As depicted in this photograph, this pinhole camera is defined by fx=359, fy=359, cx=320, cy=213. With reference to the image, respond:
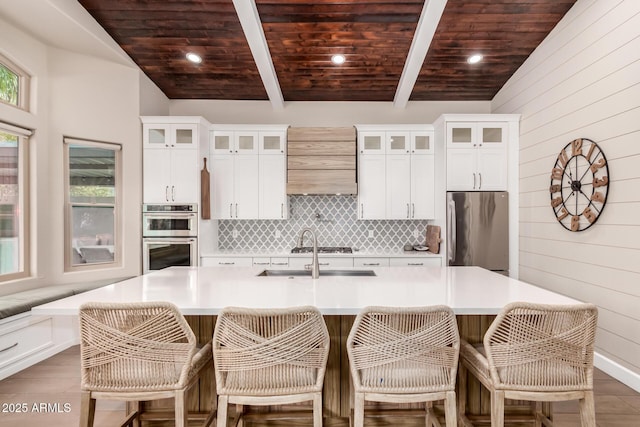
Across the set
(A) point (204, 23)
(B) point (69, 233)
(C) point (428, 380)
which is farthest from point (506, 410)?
(B) point (69, 233)

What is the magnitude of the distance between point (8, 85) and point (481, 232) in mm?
5116

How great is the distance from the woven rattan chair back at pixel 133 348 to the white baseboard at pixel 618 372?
A: 3.01 m

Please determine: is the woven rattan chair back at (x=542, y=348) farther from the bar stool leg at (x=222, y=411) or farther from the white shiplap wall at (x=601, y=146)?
the white shiplap wall at (x=601, y=146)

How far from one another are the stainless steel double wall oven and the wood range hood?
131 centimetres

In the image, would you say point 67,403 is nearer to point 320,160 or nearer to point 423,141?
point 320,160

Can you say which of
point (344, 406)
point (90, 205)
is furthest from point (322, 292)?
point (90, 205)

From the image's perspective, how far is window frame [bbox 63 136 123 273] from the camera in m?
3.89

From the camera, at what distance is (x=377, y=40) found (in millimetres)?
3773

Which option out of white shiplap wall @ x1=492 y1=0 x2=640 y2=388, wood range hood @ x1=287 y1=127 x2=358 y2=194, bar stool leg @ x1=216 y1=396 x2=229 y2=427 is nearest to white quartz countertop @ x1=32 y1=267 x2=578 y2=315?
bar stool leg @ x1=216 y1=396 x2=229 y2=427

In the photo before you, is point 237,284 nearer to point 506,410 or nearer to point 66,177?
point 506,410

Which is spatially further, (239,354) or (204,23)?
(204,23)

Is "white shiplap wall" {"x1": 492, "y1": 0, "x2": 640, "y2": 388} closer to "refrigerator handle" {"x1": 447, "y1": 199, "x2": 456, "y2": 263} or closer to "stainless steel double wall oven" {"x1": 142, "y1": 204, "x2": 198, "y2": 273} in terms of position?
"refrigerator handle" {"x1": 447, "y1": 199, "x2": 456, "y2": 263}

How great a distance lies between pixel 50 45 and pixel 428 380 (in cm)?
466

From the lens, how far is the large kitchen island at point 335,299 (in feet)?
5.74
